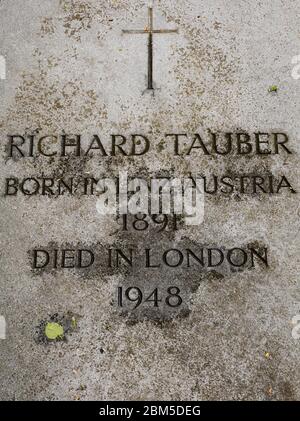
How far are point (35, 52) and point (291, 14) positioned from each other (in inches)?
74.6

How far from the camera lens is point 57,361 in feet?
10.6

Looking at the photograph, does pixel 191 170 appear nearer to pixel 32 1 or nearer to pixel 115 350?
pixel 115 350

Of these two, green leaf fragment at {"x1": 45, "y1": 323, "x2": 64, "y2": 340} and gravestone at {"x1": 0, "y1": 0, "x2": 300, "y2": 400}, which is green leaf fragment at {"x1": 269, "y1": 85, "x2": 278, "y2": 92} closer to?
gravestone at {"x1": 0, "y1": 0, "x2": 300, "y2": 400}

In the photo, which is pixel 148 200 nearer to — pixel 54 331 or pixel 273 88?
pixel 54 331

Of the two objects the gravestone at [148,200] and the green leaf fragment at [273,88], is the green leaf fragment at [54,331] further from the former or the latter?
the green leaf fragment at [273,88]

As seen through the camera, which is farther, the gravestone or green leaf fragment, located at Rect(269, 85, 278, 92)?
green leaf fragment, located at Rect(269, 85, 278, 92)

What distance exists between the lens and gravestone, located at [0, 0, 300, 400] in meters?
3.23

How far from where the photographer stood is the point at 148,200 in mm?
3467

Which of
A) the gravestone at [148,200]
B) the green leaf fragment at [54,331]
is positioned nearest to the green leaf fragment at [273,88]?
the gravestone at [148,200]

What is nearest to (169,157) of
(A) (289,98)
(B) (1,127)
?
(A) (289,98)

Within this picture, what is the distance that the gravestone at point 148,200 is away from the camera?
323 centimetres

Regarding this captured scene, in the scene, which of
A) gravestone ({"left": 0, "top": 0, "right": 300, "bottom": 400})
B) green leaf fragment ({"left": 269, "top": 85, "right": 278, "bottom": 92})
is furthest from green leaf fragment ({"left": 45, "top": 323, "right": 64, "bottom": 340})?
green leaf fragment ({"left": 269, "top": 85, "right": 278, "bottom": 92})

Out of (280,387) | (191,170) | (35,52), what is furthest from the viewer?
(35,52)

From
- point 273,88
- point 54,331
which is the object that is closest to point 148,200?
point 54,331
